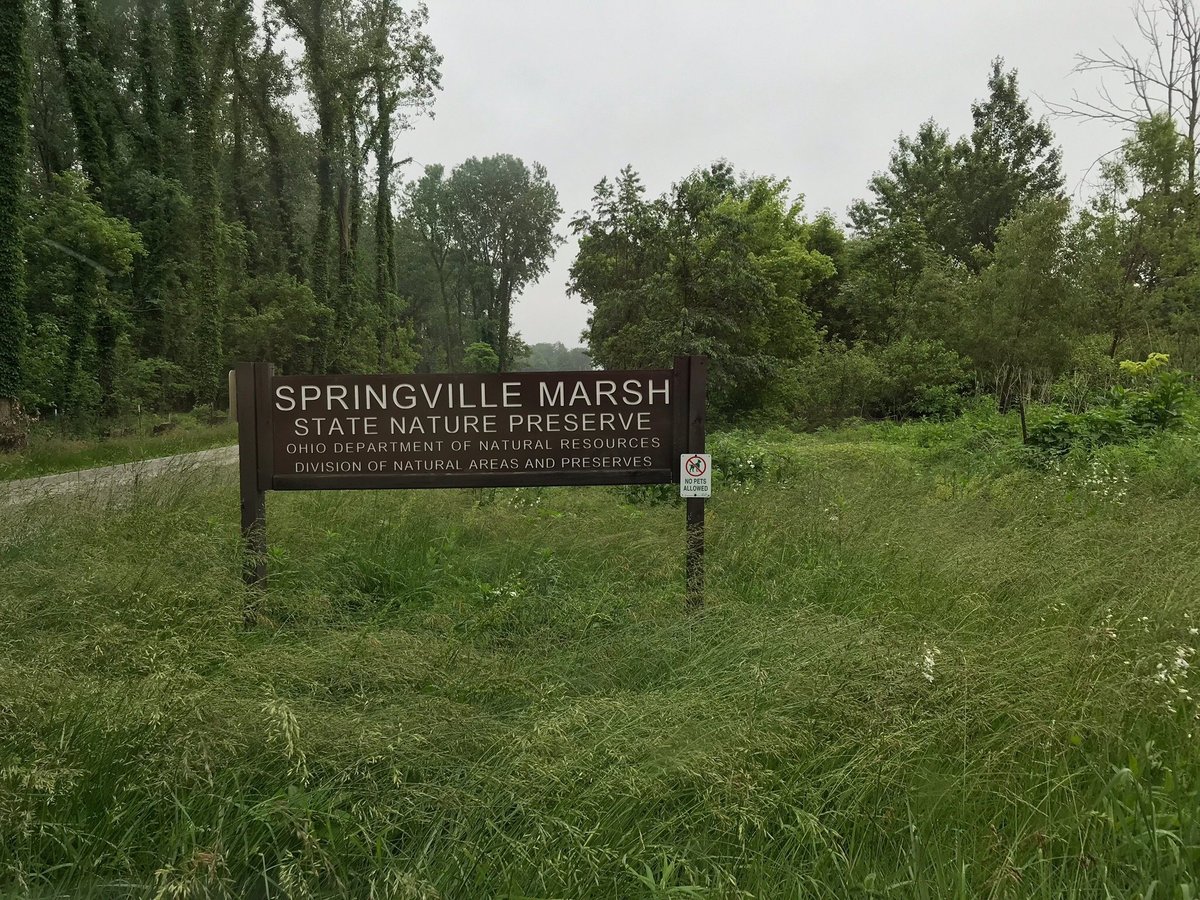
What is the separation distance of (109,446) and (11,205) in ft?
15.5

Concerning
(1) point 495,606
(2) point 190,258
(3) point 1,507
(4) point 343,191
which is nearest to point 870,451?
(1) point 495,606

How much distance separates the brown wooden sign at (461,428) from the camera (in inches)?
170

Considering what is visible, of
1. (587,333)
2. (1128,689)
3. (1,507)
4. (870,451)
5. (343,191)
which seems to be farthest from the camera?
(343,191)

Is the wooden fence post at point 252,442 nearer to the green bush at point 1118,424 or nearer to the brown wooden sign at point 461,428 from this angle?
the brown wooden sign at point 461,428

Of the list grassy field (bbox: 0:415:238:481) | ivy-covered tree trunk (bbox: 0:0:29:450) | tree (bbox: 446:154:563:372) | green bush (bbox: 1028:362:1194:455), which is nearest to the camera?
green bush (bbox: 1028:362:1194:455)

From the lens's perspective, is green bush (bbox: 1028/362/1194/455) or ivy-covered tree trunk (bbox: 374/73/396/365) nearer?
green bush (bbox: 1028/362/1194/455)

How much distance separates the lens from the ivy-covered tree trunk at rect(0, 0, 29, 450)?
12953 millimetres

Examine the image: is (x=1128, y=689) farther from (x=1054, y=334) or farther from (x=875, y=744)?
(x=1054, y=334)

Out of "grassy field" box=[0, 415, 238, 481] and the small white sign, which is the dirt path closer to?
"grassy field" box=[0, 415, 238, 481]

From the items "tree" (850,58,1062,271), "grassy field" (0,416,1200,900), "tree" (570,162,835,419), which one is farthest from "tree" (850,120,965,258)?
"grassy field" (0,416,1200,900)

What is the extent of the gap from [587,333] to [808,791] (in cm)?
2177

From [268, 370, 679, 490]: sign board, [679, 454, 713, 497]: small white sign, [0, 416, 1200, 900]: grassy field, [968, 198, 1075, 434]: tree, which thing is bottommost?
[0, 416, 1200, 900]: grassy field

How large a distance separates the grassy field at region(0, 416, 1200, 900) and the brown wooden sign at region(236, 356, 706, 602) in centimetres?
69

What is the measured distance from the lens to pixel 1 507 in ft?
18.8
